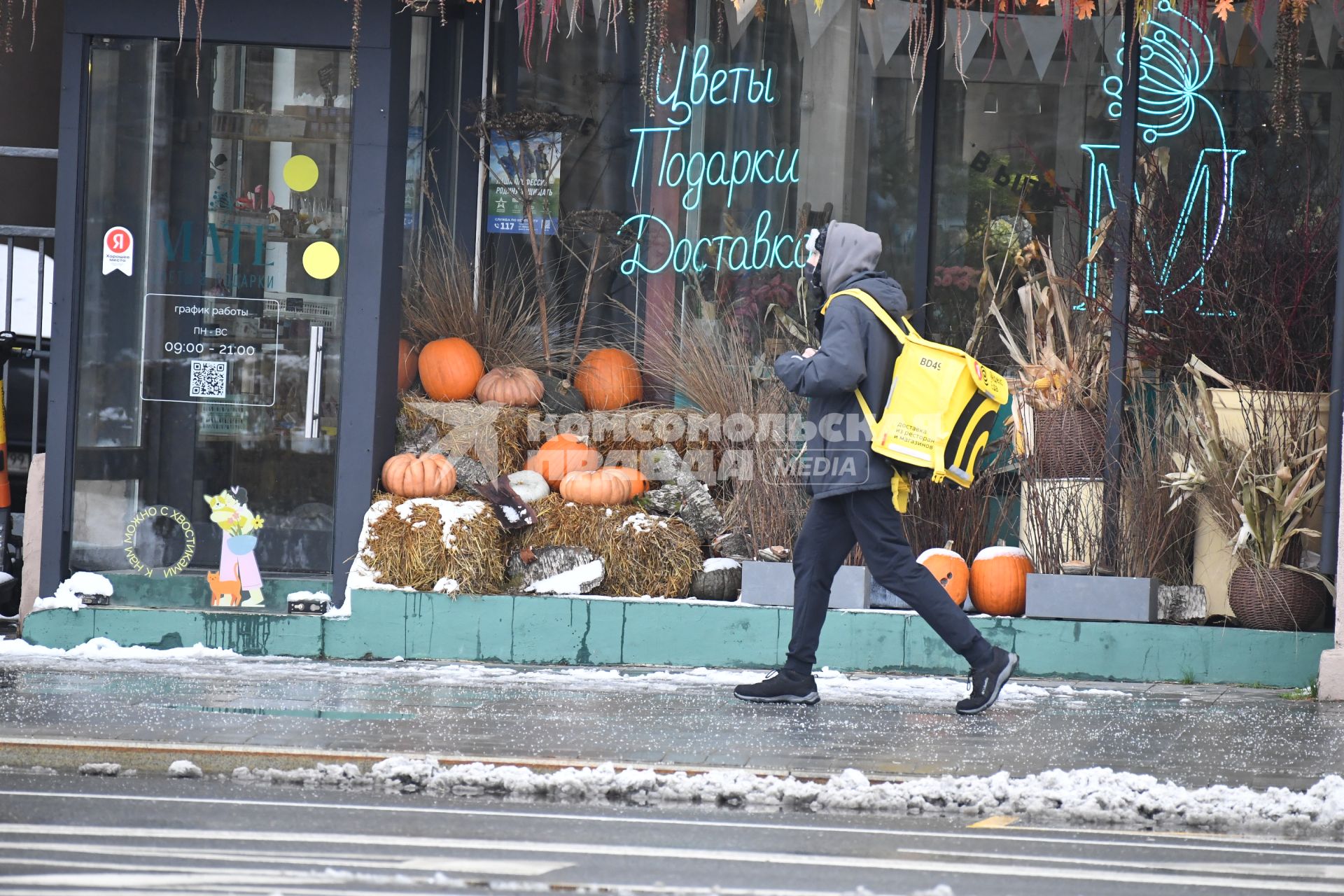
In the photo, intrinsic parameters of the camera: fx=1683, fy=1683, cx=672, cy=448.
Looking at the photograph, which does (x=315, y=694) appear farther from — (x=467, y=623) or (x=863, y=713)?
(x=863, y=713)

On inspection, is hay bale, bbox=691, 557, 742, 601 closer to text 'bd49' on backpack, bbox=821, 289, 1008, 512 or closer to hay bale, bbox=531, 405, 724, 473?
hay bale, bbox=531, 405, 724, 473

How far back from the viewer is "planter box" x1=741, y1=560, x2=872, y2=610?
26.0ft

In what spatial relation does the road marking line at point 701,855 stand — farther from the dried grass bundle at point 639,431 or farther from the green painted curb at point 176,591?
the dried grass bundle at point 639,431

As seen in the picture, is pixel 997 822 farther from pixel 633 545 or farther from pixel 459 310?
pixel 459 310

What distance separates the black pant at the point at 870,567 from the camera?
21.7 ft

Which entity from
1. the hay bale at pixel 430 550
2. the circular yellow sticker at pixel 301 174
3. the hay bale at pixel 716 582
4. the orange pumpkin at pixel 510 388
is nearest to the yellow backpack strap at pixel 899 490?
the hay bale at pixel 716 582

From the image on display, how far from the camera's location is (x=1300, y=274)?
7.91m

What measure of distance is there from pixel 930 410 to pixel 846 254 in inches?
29.3

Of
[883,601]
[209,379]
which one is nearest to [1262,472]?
[883,601]

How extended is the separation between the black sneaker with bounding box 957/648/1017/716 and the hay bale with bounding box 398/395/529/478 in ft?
10.3

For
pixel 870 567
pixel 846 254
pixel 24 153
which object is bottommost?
pixel 870 567

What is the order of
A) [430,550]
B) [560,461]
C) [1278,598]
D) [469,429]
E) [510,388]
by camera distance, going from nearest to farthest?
[1278,598]
[430,550]
[560,461]
[469,429]
[510,388]

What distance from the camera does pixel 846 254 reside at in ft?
22.5

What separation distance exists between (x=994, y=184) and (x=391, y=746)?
5478 mm
